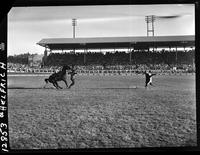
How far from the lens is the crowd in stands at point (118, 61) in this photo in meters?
3.44

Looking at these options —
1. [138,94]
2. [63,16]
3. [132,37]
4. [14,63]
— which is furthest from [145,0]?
[14,63]

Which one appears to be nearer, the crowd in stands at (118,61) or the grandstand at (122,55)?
the grandstand at (122,55)

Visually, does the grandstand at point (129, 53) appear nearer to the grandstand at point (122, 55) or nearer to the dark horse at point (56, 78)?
the grandstand at point (122, 55)

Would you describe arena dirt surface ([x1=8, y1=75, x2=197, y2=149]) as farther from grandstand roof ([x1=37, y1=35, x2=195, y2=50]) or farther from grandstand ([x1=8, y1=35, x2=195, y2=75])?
grandstand roof ([x1=37, y1=35, x2=195, y2=50])

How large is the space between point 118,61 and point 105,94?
48cm

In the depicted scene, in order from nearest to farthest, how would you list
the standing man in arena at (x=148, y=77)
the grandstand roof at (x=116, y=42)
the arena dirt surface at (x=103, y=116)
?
the arena dirt surface at (x=103, y=116), the grandstand roof at (x=116, y=42), the standing man in arena at (x=148, y=77)

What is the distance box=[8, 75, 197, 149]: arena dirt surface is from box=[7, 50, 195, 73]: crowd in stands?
171 mm

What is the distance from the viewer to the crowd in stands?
344cm

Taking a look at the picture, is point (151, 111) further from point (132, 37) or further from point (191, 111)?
point (132, 37)

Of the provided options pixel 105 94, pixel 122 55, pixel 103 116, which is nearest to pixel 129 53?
pixel 122 55

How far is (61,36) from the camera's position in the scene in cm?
321

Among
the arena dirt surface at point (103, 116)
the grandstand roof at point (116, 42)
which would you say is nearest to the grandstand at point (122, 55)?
the grandstand roof at point (116, 42)

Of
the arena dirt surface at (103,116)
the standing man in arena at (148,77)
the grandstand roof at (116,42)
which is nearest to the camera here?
the arena dirt surface at (103,116)

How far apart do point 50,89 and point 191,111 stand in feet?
5.85
